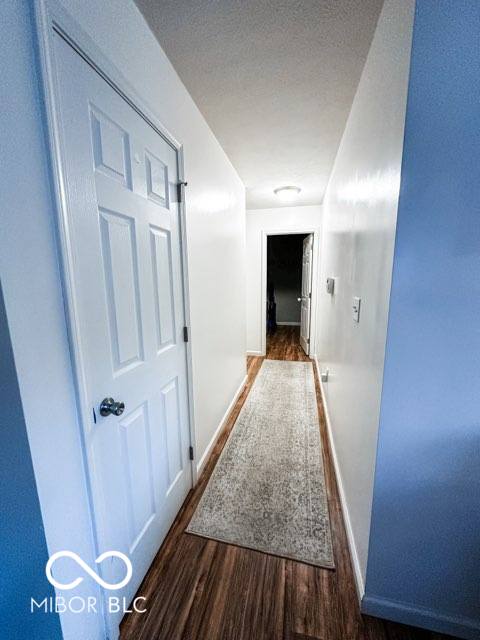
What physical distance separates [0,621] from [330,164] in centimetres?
333

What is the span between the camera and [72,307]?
777mm

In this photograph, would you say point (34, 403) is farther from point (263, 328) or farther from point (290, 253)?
point (290, 253)

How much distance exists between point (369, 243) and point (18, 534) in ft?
5.18

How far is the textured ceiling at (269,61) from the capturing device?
108 centimetres

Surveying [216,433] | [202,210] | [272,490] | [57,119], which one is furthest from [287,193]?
[272,490]

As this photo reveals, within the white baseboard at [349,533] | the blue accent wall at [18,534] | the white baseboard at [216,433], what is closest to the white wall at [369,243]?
the white baseboard at [349,533]

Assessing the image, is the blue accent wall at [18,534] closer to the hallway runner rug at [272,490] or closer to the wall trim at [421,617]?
the hallway runner rug at [272,490]

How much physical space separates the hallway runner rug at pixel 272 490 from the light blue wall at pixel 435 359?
40 cm

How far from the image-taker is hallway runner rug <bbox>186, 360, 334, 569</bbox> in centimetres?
137

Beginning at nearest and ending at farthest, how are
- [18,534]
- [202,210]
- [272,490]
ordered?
[18,534] < [272,490] < [202,210]

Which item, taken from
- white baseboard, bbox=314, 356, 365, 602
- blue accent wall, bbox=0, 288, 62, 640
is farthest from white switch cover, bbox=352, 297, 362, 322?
blue accent wall, bbox=0, 288, 62, 640

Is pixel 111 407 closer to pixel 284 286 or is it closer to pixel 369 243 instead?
pixel 369 243

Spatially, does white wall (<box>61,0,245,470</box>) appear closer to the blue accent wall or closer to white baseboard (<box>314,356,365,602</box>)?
white baseboard (<box>314,356,365,602</box>)

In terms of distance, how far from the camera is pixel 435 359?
0.87 metres
